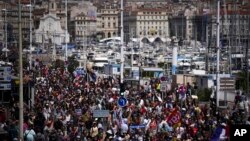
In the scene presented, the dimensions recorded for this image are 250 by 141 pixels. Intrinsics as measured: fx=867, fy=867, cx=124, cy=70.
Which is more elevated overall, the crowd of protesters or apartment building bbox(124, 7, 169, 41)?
apartment building bbox(124, 7, 169, 41)

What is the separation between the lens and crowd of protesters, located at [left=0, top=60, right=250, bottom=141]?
15.6 meters

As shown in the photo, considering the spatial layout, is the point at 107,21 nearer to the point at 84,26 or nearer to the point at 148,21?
the point at 84,26

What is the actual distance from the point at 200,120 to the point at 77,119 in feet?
9.39

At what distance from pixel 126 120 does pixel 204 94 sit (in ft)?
42.4

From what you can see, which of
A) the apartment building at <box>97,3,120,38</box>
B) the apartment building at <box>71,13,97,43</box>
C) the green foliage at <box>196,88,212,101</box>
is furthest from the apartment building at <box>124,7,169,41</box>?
the green foliage at <box>196,88,212,101</box>

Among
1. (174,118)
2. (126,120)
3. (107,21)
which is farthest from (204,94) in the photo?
(107,21)

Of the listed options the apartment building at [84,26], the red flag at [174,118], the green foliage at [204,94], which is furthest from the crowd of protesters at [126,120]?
the apartment building at [84,26]

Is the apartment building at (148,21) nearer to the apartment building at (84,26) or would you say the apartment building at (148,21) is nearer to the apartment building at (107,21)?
the apartment building at (107,21)

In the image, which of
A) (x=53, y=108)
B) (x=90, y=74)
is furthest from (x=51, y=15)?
(x=53, y=108)

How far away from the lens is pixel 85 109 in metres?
20.6

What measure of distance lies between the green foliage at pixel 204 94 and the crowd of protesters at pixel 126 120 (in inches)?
193

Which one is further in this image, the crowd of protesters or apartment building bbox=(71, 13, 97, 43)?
apartment building bbox=(71, 13, 97, 43)

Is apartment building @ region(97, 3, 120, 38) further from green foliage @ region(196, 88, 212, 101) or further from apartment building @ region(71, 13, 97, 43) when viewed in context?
green foliage @ region(196, 88, 212, 101)

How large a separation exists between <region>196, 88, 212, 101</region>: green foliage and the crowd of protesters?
4908 millimetres
